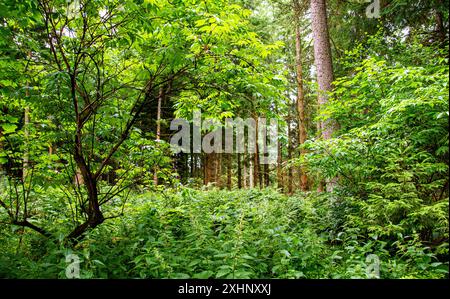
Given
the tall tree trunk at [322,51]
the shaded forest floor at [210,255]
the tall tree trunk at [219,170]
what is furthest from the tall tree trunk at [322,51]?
the tall tree trunk at [219,170]

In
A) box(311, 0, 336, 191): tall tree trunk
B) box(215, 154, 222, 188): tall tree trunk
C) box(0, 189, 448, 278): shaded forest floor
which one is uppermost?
box(311, 0, 336, 191): tall tree trunk

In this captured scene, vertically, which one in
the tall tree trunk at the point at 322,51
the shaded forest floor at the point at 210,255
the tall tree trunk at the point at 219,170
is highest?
the tall tree trunk at the point at 322,51

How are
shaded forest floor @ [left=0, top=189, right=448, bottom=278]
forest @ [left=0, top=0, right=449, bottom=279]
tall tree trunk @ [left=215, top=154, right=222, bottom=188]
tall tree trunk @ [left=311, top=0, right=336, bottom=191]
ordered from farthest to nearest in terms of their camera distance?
tall tree trunk @ [left=215, top=154, right=222, bottom=188] < tall tree trunk @ [left=311, top=0, right=336, bottom=191] < forest @ [left=0, top=0, right=449, bottom=279] < shaded forest floor @ [left=0, top=189, right=448, bottom=278]

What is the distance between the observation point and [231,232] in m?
4.57

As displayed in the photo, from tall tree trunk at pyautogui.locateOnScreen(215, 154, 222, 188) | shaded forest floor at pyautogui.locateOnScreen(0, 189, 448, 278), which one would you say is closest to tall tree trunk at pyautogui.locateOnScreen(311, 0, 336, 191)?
shaded forest floor at pyautogui.locateOnScreen(0, 189, 448, 278)

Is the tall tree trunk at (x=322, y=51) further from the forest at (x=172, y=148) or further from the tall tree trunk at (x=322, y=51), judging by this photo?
the forest at (x=172, y=148)

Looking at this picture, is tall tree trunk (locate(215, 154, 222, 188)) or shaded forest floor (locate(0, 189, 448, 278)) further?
tall tree trunk (locate(215, 154, 222, 188))

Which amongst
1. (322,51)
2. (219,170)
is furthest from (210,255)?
(219,170)

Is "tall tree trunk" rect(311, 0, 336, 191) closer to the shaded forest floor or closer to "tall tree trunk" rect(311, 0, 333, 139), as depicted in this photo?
"tall tree trunk" rect(311, 0, 333, 139)

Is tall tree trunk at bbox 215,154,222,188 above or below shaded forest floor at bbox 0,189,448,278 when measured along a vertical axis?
above

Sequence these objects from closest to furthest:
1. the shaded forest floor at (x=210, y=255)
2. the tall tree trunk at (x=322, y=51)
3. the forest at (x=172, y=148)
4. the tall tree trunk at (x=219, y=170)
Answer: the shaded forest floor at (x=210, y=255) → the forest at (x=172, y=148) → the tall tree trunk at (x=322, y=51) → the tall tree trunk at (x=219, y=170)

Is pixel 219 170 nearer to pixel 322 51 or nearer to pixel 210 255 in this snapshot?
pixel 322 51

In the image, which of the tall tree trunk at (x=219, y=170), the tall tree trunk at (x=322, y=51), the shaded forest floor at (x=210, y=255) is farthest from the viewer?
the tall tree trunk at (x=219, y=170)
